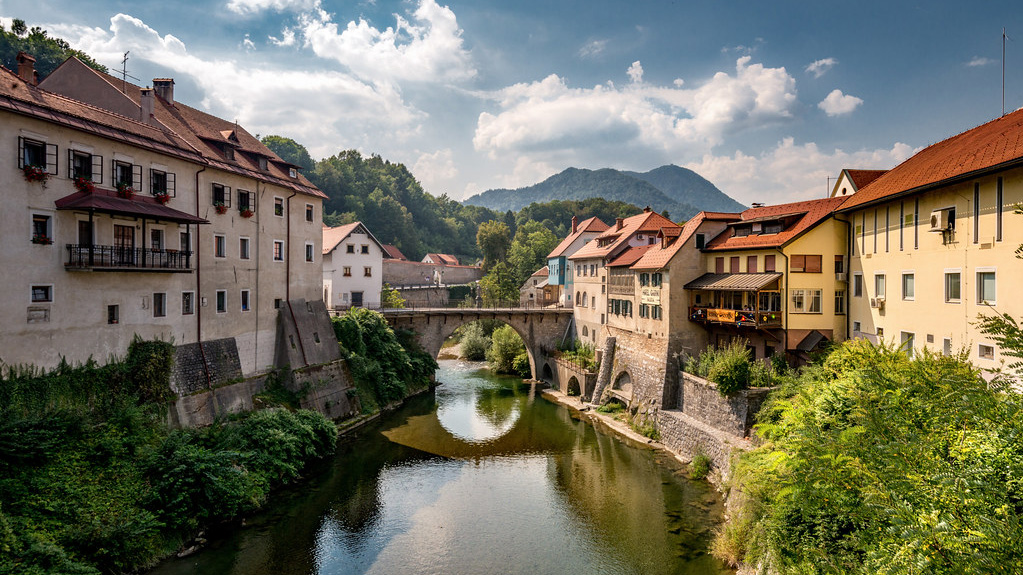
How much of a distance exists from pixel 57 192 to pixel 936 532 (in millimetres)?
25716

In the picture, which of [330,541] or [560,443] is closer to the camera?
[330,541]

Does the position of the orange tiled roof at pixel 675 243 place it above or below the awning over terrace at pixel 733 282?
above

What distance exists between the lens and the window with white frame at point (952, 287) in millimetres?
18250

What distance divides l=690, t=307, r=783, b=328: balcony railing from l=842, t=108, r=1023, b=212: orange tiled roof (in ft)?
19.6

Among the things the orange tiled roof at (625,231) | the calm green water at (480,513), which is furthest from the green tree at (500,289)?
the calm green water at (480,513)

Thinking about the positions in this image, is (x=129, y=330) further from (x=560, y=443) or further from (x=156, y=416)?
(x=560, y=443)

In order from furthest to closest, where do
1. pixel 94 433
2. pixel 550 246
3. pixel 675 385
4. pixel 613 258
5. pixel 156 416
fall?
pixel 550 246
pixel 613 258
pixel 675 385
pixel 156 416
pixel 94 433

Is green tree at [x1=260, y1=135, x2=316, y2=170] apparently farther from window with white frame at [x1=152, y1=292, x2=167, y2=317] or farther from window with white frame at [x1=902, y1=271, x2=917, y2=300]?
window with white frame at [x1=902, y1=271, x2=917, y2=300]

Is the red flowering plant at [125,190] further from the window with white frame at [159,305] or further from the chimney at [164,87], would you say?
the chimney at [164,87]

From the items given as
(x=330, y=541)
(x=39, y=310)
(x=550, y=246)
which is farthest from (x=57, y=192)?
(x=550, y=246)

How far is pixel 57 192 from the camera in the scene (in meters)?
19.1

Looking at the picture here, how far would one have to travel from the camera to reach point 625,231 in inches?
1702

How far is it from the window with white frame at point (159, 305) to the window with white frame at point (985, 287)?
30.7 m

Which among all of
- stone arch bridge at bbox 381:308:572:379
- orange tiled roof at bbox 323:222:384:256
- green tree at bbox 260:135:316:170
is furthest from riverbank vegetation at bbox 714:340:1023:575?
green tree at bbox 260:135:316:170
